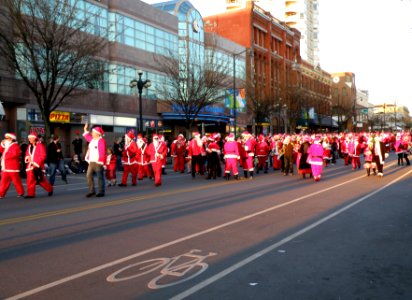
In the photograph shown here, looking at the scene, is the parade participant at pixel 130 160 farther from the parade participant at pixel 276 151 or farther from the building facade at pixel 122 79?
the building facade at pixel 122 79

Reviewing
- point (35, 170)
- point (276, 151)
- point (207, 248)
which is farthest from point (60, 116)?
point (207, 248)

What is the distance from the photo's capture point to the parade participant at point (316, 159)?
56.5 ft

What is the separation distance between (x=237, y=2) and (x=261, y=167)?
66.4m

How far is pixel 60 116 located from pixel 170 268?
83.8 feet

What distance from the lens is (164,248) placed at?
668 centimetres

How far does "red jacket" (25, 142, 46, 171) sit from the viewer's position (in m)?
13.2

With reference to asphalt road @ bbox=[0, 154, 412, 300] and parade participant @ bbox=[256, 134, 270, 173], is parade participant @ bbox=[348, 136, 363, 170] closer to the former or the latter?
parade participant @ bbox=[256, 134, 270, 173]

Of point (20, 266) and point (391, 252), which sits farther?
point (391, 252)

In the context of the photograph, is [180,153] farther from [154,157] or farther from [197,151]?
[154,157]

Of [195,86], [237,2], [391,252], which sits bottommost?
[391,252]

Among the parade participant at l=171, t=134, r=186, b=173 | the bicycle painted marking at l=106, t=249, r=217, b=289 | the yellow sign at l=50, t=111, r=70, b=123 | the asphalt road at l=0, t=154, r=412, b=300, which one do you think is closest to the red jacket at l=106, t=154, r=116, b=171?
the asphalt road at l=0, t=154, r=412, b=300

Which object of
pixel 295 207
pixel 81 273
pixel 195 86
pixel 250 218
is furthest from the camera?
pixel 195 86

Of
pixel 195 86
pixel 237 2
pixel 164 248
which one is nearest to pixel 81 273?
pixel 164 248

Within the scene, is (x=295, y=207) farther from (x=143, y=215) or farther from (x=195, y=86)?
(x=195, y=86)
